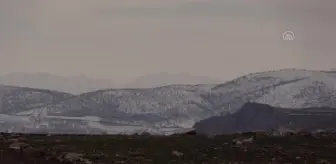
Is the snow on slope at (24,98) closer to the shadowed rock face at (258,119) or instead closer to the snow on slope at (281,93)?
the snow on slope at (281,93)

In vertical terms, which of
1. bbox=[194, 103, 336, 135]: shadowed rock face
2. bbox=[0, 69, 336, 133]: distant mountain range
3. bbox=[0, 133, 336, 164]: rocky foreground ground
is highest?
bbox=[0, 69, 336, 133]: distant mountain range

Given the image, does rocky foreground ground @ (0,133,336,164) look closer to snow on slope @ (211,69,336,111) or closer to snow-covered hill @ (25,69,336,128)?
snow-covered hill @ (25,69,336,128)

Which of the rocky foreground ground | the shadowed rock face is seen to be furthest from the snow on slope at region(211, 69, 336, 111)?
the rocky foreground ground

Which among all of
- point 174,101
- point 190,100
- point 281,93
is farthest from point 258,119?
point 281,93

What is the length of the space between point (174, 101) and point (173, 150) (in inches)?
4777

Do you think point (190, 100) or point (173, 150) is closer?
point (173, 150)

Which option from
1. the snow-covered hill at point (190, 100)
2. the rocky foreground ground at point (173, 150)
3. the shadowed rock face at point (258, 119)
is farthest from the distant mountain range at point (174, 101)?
the rocky foreground ground at point (173, 150)

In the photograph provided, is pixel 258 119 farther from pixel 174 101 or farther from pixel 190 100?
pixel 190 100

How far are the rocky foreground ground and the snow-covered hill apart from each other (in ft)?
303

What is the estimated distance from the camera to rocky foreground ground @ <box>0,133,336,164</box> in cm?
2677

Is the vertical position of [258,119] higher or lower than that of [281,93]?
lower

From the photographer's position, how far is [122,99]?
472 feet

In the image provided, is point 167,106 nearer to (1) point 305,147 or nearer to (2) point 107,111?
(2) point 107,111

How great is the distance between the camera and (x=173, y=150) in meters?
31.2
